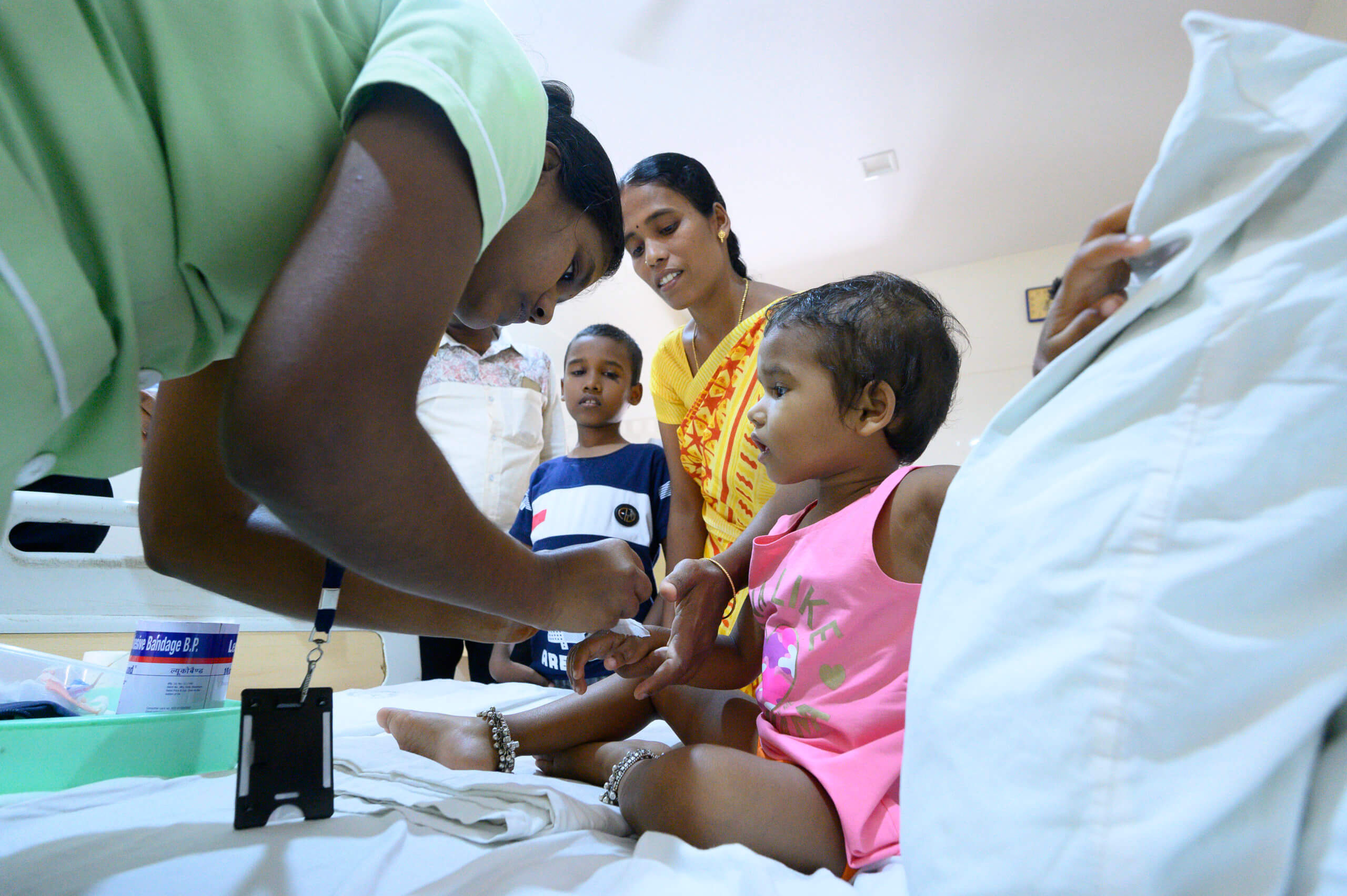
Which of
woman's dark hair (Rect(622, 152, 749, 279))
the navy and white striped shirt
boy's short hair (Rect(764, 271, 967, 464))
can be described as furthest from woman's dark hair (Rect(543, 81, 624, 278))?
the navy and white striped shirt

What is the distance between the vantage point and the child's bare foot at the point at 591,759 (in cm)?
114

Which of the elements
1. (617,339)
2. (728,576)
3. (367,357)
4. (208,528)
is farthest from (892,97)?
(367,357)

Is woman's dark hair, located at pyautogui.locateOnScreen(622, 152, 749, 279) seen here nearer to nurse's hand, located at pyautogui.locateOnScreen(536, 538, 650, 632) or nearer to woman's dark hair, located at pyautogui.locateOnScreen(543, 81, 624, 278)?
woman's dark hair, located at pyautogui.locateOnScreen(543, 81, 624, 278)

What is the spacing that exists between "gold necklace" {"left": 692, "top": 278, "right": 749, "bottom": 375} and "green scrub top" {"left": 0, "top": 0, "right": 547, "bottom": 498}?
1225mm

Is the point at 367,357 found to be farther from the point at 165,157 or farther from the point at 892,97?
the point at 892,97

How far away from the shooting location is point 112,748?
931mm

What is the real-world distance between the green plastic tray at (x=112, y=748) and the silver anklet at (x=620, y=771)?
45 cm

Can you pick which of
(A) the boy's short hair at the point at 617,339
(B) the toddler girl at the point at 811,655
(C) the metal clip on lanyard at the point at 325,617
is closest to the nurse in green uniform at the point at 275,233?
(C) the metal clip on lanyard at the point at 325,617

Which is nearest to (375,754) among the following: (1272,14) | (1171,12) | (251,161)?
(251,161)

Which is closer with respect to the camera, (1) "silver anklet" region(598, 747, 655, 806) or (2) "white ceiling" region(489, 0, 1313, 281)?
(1) "silver anklet" region(598, 747, 655, 806)

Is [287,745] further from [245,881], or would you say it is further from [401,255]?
[401,255]

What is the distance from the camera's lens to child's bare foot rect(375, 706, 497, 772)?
3.71 feet

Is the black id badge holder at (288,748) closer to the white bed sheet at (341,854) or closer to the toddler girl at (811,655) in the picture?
the white bed sheet at (341,854)

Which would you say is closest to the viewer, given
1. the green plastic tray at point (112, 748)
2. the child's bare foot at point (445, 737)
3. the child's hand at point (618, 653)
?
the green plastic tray at point (112, 748)
